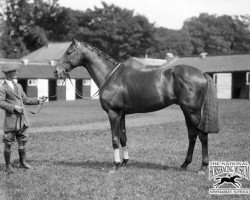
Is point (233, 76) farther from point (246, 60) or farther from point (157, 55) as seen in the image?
point (157, 55)

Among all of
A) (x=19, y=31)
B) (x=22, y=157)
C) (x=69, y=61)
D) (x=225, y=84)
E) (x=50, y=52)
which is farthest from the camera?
(x=19, y=31)

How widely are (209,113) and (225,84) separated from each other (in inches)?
1643

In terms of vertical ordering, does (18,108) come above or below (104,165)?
above

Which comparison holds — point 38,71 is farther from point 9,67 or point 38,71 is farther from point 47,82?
point 9,67

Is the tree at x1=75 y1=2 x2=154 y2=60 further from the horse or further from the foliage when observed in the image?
the horse

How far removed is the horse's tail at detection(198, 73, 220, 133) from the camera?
7855 mm

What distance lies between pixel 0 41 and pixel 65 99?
2712cm

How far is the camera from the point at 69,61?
28.2ft

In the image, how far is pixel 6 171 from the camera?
845 centimetres

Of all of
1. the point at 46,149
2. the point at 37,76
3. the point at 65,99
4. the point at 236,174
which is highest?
the point at 236,174

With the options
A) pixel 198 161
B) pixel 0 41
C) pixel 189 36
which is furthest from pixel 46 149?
pixel 189 36

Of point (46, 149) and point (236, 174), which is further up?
point (236, 174)

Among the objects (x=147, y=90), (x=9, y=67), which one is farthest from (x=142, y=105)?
(x=9, y=67)

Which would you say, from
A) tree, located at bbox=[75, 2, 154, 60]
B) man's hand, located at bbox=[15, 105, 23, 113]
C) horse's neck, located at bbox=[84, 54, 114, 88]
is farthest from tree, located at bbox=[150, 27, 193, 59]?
man's hand, located at bbox=[15, 105, 23, 113]
